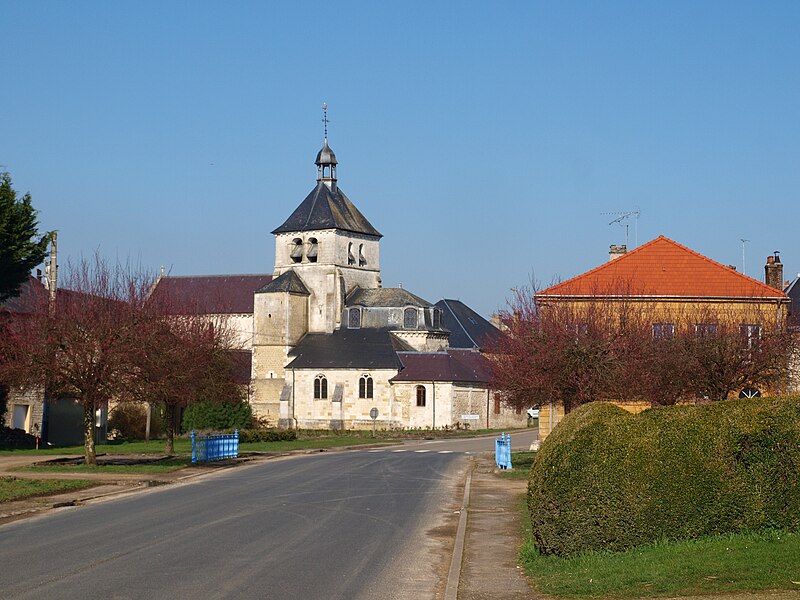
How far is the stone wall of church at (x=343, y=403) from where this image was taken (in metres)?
82.4

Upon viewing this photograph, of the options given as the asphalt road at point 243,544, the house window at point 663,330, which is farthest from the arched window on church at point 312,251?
the asphalt road at point 243,544

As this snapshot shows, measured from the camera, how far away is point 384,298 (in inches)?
3541

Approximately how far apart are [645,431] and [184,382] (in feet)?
81.1

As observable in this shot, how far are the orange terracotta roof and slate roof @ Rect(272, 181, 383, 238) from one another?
48837mm

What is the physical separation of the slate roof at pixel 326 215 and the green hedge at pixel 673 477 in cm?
7949

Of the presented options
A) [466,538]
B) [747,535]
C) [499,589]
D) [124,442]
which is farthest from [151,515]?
[124,442]

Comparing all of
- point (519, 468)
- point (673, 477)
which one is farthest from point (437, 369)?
point (673, 477)

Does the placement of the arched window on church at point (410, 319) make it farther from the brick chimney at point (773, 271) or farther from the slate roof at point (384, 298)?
the brick chimney at point (773, 271)

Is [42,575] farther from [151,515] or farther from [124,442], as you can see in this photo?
[124,442]

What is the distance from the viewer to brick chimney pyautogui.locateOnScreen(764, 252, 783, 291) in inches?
2009

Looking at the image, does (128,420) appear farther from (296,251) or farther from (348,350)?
(296,251)

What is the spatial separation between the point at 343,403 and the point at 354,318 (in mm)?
9277

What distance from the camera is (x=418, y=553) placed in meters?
15.5

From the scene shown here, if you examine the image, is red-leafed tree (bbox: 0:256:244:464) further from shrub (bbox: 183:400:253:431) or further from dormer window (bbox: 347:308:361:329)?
dormer window (bbox: 347:308:361:329)
